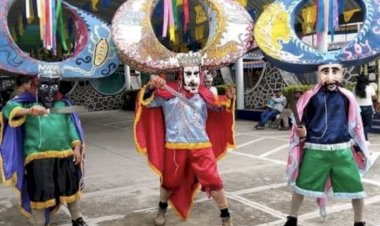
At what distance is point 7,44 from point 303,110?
2.41 metres

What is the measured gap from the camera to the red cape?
159 inches

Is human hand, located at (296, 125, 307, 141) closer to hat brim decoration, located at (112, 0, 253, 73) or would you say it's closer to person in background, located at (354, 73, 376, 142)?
hat brim decoration, located at (112, 0, 253, 73)

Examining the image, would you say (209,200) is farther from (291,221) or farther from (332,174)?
(332,174)

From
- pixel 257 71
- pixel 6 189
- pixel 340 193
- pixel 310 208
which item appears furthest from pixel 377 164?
pixel 257 71

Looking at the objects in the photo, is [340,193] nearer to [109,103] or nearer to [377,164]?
[377,164]

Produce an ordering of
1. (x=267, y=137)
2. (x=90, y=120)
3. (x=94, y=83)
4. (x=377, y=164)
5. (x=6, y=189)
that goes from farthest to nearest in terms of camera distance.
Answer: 1. (x=94, y=83)
2. (x=90, y=120)
3. (x=267, y=137)
4. (x=377, y=164)
5. (x=6, y=189)

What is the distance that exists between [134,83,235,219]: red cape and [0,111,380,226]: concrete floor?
0.26 metres

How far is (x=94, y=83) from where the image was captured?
64.8ft

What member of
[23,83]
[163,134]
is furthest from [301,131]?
[23,83]

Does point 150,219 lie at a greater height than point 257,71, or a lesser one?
lesser

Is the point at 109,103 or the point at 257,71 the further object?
the point at 109,103

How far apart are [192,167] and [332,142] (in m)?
1.13

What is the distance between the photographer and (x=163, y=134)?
163 inches

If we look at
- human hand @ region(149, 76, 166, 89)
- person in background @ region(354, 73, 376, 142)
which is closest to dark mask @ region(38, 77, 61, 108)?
human hand @ region(149, 76, 166, 89)
